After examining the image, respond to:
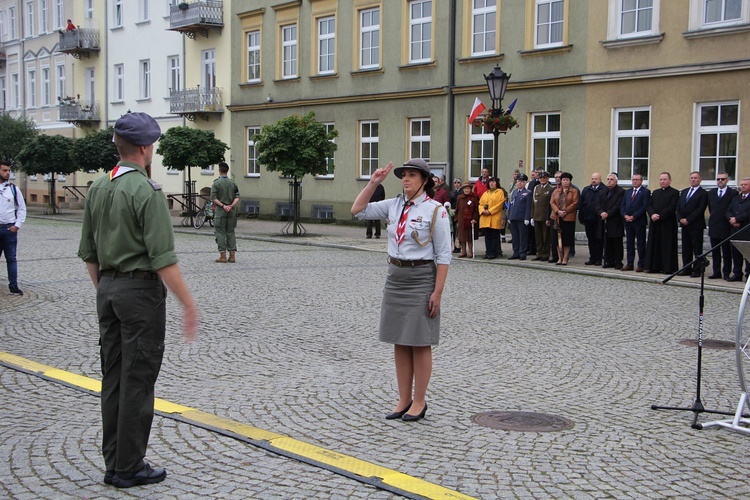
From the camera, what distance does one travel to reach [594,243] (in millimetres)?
18953

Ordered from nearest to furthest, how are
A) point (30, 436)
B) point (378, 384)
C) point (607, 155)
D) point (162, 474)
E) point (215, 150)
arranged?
point (162, 474)
point (30, 436)
point (378, 384)
point (607, 155)
point (215, 150)

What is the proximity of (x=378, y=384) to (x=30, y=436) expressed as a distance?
2.84 m

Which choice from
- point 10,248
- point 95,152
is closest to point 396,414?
point 10,248

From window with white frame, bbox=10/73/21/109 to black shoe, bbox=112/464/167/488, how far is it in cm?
5453

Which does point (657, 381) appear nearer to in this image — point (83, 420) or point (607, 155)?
point (83, 420)

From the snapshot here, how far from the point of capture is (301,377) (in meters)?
7.92

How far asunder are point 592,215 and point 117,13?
3320cm

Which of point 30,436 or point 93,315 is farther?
point 93,315

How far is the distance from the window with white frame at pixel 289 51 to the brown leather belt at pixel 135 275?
99.8ft

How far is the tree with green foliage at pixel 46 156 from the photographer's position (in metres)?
37.8

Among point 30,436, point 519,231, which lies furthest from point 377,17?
point 30,436

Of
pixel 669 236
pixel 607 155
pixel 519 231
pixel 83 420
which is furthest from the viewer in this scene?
pixel 607 155

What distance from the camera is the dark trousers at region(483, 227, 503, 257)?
20.1m

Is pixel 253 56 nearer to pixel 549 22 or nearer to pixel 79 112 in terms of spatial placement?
pixel 79 112
